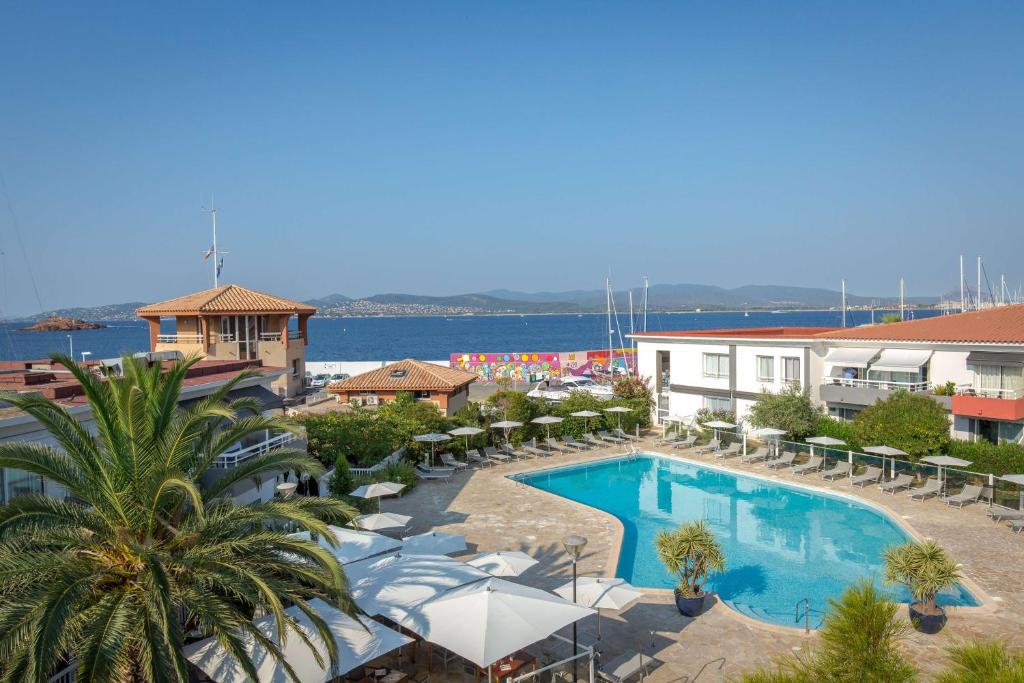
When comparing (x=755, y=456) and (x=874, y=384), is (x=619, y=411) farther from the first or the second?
(x=874, y=384)

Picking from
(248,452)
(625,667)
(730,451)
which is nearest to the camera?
(625,667)

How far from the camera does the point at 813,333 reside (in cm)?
3303

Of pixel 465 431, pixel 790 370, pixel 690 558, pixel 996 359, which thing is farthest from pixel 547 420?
pixel 996 359

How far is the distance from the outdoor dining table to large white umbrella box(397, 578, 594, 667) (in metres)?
1.06

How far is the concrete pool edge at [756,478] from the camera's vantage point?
44.8ft

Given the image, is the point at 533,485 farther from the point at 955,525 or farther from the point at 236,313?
the point at 236,313

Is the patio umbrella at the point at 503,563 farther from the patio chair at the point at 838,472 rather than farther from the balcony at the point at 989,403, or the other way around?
the balcony at the point at 989,403

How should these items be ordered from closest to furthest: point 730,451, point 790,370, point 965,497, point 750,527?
1. point 965,497
2. point 750,527
3. point 730,451
4. point 790,370

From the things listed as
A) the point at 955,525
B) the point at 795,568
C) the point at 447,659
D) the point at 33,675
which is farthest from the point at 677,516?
the point at 33,675

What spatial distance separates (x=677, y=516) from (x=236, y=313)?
23292mm

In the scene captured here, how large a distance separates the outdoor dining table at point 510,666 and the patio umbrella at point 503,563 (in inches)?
68.6

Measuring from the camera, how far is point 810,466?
2545cm

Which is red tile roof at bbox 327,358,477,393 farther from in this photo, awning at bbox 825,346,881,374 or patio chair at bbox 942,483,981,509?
patio chair at bbox 942,483,981,509

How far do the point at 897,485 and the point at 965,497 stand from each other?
2117 millimetres
